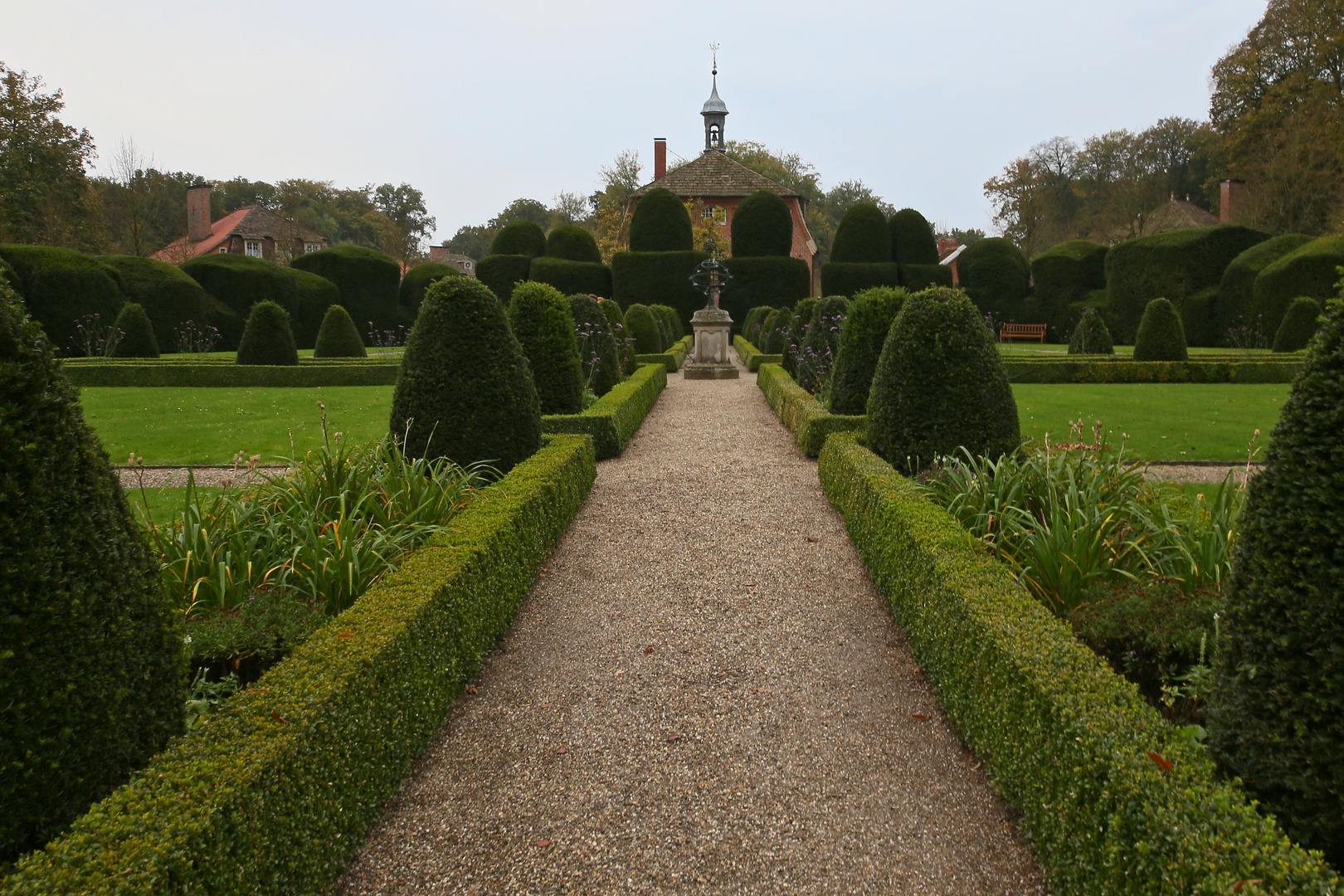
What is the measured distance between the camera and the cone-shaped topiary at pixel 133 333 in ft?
58.9

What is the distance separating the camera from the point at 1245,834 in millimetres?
1674

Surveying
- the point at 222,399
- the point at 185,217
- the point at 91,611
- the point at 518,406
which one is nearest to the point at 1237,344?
the point at 518,406

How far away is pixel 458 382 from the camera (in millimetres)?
5961

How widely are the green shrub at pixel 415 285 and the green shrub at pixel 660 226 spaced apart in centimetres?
681

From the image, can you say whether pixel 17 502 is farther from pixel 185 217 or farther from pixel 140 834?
pixel 185 217

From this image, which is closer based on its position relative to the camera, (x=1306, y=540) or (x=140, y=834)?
(x=140, y=834)

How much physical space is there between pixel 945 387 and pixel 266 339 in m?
15.7

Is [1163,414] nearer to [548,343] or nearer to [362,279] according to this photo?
[548,343]

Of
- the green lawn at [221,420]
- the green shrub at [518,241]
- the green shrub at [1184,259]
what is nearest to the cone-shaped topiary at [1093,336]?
the green shrub at [1184,259]

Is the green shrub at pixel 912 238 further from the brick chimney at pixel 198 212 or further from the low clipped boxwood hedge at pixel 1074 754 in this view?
the brick chimney at pixel 198 212

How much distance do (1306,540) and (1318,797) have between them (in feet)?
1.91

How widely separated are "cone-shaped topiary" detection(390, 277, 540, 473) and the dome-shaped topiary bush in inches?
508

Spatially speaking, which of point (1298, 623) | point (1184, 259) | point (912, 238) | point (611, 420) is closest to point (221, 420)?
point (611, 420)

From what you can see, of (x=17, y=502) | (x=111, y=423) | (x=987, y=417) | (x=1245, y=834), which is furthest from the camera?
(x=111, y=423)
